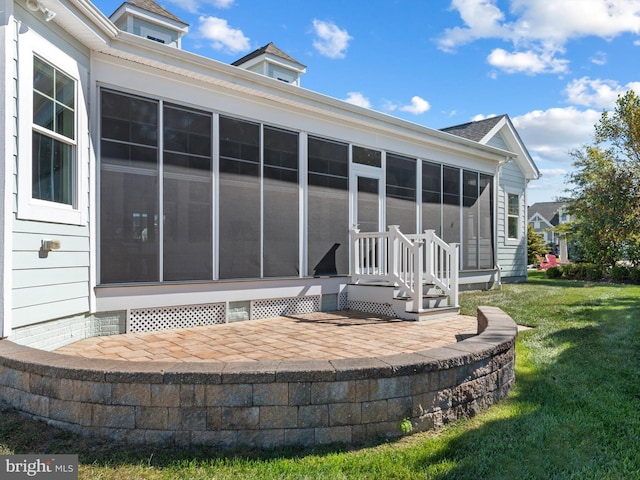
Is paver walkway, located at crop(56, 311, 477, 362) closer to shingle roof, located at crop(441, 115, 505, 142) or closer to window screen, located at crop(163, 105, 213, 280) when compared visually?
window screen, located at crop(163, 105, 213, 280)

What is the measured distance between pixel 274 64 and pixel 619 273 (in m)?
12.6

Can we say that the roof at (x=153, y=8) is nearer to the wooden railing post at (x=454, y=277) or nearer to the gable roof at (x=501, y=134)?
the gable roof at (x=501, y=134)

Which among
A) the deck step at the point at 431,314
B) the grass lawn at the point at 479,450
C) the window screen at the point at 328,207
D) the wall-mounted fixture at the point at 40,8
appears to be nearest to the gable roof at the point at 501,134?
the window screen at the point at 328,207

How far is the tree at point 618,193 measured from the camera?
9.18 m

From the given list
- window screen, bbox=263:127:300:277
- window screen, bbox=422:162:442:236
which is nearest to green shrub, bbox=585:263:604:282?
window screen, bbox=422:162:442:236

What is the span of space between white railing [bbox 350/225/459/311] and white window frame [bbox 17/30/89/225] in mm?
4220

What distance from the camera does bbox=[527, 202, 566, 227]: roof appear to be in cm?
3930

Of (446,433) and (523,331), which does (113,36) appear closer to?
(446,433)

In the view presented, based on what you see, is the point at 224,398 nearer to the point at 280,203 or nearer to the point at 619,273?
the point at 280,203

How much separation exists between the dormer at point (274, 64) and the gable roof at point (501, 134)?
16.7 feet

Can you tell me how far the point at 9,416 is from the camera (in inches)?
113

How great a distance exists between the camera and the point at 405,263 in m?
6.66

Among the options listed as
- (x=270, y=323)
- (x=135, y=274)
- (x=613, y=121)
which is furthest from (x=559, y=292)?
(x=135, y=274)

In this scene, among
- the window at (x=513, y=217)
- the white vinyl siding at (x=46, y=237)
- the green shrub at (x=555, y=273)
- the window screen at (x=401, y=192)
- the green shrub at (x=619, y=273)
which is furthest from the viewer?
the green shrub at (x=555, y=273)
